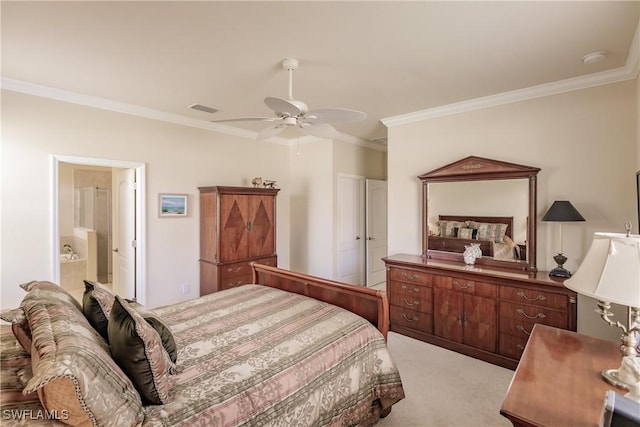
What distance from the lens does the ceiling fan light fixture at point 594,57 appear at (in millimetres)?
2430

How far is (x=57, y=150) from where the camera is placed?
3.25 m

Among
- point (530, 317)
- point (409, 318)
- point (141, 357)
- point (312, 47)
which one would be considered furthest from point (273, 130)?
→ point (530, 317)

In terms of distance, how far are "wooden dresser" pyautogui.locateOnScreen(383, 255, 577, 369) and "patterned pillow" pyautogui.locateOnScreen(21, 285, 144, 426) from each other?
291 cm

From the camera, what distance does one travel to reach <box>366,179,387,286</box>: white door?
5836 mm

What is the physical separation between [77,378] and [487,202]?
3.66 m

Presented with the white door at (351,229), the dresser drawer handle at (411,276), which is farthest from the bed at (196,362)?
the white door at (351,229)

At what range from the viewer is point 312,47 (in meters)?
2.34

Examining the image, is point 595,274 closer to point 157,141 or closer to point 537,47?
point 537,47

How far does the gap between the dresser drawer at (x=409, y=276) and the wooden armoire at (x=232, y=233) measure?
1.90m

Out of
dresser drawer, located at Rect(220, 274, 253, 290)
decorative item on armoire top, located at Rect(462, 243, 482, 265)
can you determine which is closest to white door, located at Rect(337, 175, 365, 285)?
dresser drawer, located at Rect(220, 274, 253, 290)

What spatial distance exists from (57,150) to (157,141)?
103 centimetres

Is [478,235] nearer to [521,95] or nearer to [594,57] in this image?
[521,95]

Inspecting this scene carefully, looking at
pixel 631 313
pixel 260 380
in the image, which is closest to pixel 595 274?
pixel 631 313

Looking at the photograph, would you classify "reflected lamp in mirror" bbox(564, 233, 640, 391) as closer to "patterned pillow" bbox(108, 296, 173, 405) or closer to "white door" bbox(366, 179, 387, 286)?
"patterned pillow" bbox(108, 296, 173, 405)
